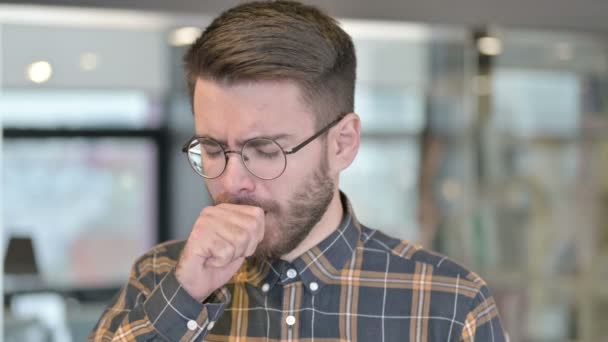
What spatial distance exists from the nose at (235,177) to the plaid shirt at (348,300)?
0.16 meters

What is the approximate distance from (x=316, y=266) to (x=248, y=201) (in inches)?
7.2

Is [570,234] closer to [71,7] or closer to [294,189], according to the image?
[71,7]

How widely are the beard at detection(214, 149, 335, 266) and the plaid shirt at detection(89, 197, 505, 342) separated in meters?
0.06

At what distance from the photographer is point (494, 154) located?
3438 mm

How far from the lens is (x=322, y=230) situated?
1.62m

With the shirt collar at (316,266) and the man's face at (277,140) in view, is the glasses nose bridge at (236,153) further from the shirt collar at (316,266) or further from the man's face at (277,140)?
the shirt collar at (316,266)

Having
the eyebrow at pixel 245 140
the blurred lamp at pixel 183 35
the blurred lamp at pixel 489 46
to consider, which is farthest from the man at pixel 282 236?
the blurred lamp at pixel 489 46

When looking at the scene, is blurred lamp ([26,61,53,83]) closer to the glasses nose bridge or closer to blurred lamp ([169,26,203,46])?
blurred lamp ([169,26,203,46])

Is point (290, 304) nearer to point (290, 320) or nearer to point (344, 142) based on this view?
point (290, 320)

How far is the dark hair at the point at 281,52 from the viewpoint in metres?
1.48

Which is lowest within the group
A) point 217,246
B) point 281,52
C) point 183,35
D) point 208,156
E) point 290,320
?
point 290,320

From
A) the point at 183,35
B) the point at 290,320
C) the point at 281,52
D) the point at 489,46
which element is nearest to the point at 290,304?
the point at 290,320

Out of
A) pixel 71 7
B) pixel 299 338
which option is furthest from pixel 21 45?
pixel 299 338

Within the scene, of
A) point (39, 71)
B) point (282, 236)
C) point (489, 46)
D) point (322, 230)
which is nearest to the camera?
point (282, 236)
